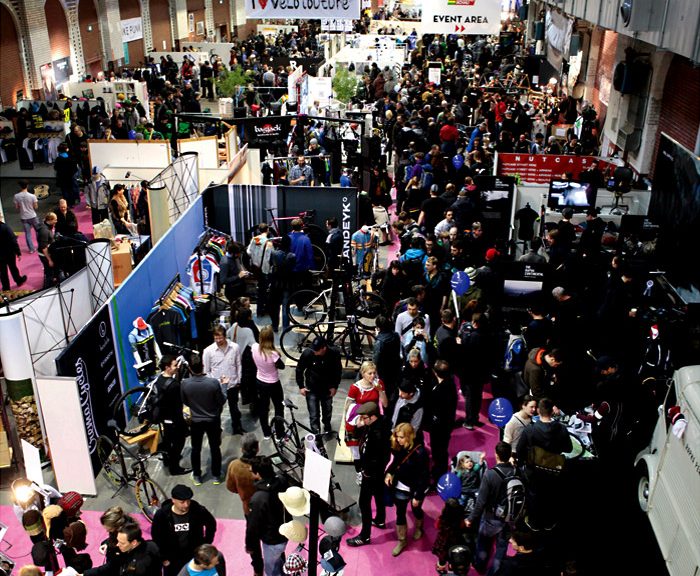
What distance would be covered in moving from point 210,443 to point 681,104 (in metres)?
10.2

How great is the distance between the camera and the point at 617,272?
9133 mm

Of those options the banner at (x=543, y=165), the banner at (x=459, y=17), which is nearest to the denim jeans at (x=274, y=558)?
the banner at (x=543, y=165)

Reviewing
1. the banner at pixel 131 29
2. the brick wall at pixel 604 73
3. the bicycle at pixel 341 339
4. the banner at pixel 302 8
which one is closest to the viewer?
the bicycle at pixel 341 339

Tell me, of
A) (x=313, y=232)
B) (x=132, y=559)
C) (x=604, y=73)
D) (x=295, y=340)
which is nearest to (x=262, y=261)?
(x=295, y=340)

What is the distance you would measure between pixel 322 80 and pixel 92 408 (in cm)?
1584

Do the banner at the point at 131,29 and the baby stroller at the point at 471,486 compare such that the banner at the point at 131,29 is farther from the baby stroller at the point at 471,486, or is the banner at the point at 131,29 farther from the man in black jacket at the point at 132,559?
the man in black jacket at the point at 132,559

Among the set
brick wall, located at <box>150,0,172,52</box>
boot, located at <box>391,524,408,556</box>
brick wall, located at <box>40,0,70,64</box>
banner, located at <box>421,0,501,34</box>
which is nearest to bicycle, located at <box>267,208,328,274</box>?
boot, located at <box>391,524,408,556</box>

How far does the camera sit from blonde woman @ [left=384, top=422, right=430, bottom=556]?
6199 millimetres

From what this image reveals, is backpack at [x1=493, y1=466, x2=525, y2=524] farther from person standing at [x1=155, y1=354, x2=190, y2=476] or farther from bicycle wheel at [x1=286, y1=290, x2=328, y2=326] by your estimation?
bicycle wheel at [x1=286, y1=290, x2=328, y2=326]

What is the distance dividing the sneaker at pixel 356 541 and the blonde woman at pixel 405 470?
0.31 meters

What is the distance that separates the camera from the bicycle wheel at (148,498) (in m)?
7.02

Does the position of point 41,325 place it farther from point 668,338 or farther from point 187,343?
point 668,338

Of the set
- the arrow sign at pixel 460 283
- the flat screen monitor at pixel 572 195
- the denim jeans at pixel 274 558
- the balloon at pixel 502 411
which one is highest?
the flat screen monitor at pixel 572 195

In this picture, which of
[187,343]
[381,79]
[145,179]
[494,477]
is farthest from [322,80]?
[494,477]
